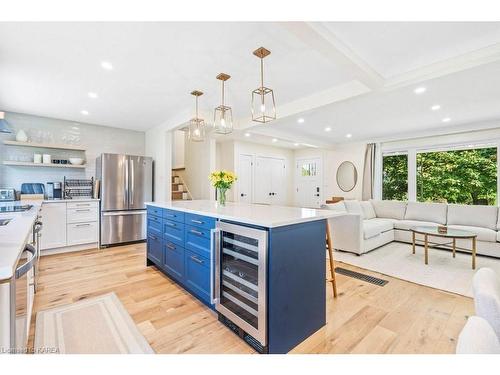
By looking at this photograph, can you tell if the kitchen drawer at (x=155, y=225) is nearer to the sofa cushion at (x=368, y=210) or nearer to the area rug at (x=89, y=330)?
the area rug at (x=89, y=330)

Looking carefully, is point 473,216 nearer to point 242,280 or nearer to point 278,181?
point 278,181

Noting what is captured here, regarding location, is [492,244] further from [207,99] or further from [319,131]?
[207,99]

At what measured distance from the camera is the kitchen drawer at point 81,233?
4.28 meters

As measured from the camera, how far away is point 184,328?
2.03 m

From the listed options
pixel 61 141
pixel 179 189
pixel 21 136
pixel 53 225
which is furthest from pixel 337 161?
pixel 21 136

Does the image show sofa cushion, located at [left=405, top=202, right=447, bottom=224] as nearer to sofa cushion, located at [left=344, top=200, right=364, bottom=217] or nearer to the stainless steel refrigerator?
sofa cushion, located at [left=344, top=200, right=364, bottom=217]

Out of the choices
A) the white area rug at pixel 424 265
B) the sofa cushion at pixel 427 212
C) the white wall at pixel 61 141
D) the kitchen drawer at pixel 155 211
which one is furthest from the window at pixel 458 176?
the white wall at pixel 61 141

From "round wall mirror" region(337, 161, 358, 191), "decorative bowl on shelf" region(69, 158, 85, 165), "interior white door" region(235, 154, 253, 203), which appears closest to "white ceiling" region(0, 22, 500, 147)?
"decorative bowl on shelf" region(69, 158, 85, 165)

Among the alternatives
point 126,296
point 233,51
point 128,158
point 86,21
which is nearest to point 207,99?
point 233,51

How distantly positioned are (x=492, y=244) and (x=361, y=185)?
3101 millimetres

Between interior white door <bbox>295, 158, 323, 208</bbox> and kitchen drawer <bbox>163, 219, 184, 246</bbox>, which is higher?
interior white door <bbox>295, 158, 323, 208</bbox>

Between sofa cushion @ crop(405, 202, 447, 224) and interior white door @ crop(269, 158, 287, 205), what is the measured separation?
11.4 feet

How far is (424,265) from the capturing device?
3.55 metres

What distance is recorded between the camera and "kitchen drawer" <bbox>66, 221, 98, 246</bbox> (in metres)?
4.28
